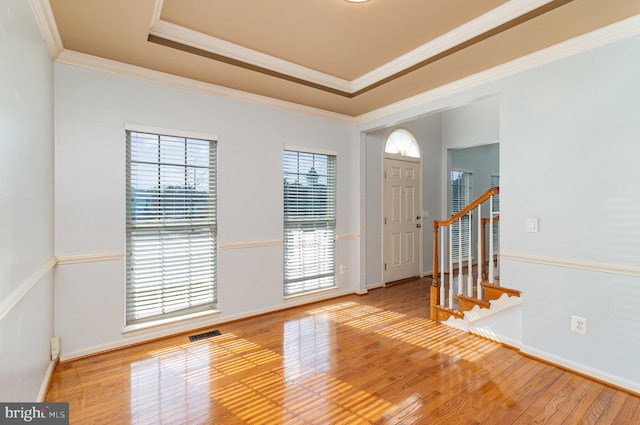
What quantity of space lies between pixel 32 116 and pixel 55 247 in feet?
3.93

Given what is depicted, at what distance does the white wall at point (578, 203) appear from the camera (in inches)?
85.7

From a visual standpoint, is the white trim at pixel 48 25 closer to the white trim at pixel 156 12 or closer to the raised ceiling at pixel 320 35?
the raised ceiling at pixel 320 35

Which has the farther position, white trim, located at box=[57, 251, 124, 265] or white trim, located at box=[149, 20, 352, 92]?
white trim, located at box=[57, 251, 124, 265]

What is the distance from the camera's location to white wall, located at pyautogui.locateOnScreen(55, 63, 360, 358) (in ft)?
8.39

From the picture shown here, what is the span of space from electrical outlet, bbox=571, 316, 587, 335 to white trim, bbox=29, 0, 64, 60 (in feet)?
13.9

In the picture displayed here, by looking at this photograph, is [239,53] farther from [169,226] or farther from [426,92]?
[426,92]

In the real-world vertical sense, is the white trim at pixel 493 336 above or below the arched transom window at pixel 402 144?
below

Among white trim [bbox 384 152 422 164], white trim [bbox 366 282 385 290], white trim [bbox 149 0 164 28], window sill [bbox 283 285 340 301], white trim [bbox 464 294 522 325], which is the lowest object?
white trim [bbox 366 282 385 290]

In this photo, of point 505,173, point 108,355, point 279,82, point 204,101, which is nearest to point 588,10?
point 505,173

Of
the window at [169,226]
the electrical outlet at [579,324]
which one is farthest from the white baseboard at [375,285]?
the electrical outlet at [579,324]

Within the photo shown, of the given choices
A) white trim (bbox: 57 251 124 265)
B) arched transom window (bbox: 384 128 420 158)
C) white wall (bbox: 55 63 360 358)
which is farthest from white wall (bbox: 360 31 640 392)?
white trim (bbox: 57 251 124 265)

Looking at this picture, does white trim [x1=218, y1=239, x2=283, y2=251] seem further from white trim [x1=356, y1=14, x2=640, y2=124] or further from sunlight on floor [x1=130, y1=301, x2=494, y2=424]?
white trim [x1=356, y1=14, x2=640, y2=124]

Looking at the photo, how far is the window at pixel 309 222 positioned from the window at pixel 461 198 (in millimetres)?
2875

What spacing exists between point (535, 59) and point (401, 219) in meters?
2.98
